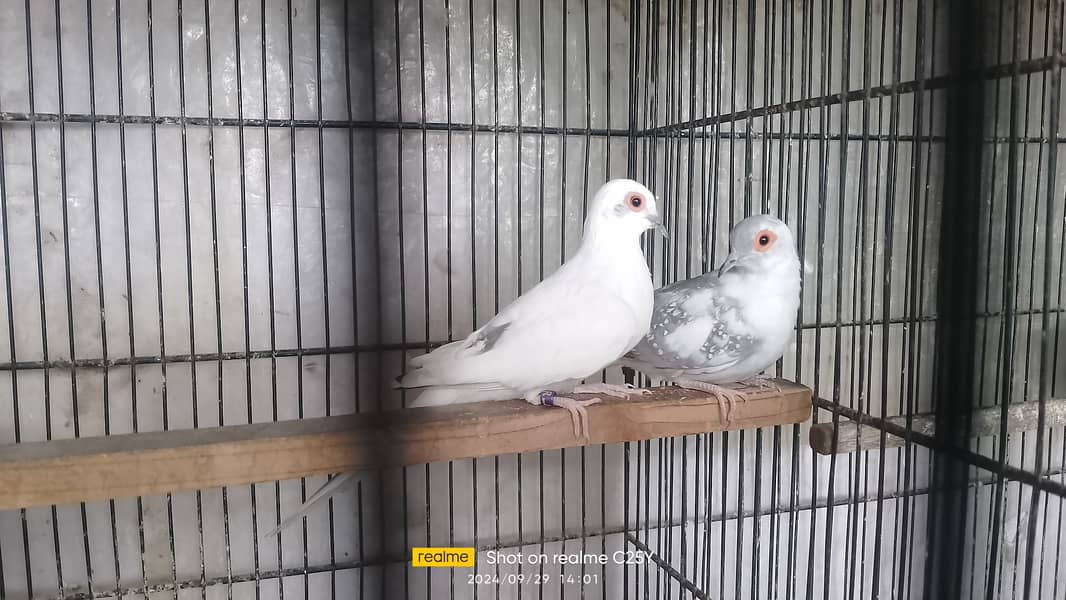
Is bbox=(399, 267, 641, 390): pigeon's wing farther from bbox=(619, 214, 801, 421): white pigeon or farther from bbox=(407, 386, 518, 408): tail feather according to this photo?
bbox=(619, 214, 801, 421): white pigeon

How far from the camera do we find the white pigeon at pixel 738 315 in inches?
→ 46.4

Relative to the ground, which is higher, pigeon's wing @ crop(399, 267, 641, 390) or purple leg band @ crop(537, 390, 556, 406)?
pigeon's wing @ crop(399, 267, 641, 390)

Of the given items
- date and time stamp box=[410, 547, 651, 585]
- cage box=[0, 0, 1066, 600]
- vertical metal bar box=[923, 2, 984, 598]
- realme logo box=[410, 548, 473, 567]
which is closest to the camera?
vertical metal bar box=[923, 2, 984, 598]

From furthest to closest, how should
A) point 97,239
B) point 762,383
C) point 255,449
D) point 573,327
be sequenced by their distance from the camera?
point 97,239 < point 762,383 < point 573,327 < point 255,449

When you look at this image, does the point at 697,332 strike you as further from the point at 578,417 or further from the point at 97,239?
the point at 97,239

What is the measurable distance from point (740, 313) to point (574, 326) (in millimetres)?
316

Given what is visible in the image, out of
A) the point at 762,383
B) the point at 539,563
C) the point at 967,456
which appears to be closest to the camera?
the point at 967,456

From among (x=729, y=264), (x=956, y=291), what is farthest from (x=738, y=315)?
(x=956, y=291)

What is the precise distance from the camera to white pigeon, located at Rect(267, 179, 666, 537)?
1.07 metres

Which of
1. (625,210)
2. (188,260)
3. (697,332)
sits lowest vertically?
(697,332)

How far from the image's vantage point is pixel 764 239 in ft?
3.94

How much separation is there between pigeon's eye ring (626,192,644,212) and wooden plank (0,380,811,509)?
33 cm

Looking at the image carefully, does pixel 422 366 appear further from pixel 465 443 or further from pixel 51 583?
pixel 51 583

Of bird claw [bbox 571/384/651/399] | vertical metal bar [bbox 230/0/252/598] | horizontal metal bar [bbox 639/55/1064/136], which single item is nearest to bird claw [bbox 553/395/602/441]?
bird claw [bbox 571/384/651/399]
